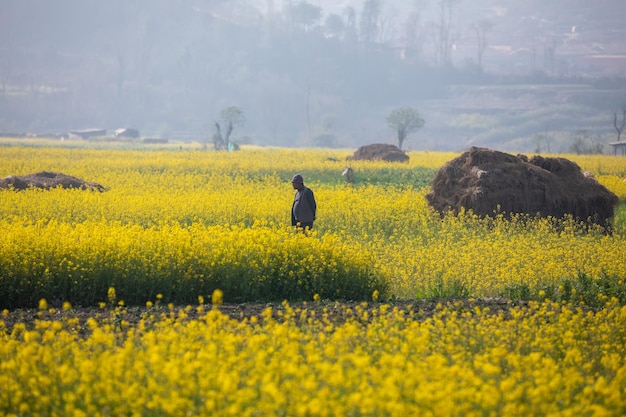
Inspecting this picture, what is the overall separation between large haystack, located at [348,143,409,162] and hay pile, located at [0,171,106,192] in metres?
22.5

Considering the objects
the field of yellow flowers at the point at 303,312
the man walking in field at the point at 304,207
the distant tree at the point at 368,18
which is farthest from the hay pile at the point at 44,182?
the distant tree at the point at 368,18

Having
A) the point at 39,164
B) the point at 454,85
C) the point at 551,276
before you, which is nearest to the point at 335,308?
the point at 551,276

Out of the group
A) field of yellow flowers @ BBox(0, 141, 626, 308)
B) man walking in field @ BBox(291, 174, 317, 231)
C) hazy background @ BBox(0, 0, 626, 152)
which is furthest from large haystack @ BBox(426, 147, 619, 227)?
hazy background @ BBox(0, 0, 626, 152)

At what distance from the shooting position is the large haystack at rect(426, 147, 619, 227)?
2108 cm

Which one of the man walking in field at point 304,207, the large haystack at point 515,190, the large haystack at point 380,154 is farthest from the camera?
the large haystack at point 380,154

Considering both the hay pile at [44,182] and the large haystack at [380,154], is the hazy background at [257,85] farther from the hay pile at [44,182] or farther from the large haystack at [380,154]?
the hay pile at [44,182]

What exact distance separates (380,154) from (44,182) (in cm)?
2473

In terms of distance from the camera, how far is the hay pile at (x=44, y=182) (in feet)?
80.4

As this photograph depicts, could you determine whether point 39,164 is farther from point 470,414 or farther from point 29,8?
point 29,8

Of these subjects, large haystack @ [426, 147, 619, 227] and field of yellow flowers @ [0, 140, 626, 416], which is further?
large haystack @ [426, 147, 619, 227]

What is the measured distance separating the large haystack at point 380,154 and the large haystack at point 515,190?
2345cm

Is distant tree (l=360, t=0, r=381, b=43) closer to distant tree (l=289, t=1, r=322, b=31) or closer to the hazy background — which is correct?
the hazy background

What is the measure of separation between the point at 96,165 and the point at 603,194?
2505 cm

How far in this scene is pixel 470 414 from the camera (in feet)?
19.8
